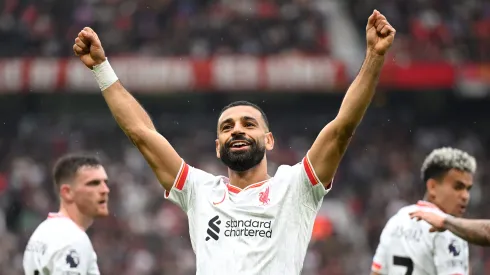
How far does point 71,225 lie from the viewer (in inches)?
302

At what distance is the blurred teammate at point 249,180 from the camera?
5.79 metres

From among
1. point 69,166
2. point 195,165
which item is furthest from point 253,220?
point 195,165

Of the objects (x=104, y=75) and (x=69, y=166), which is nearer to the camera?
(x=104, y=75)

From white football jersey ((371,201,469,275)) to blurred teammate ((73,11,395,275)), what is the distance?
1.81m

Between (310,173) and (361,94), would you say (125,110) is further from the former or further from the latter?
(361,94)

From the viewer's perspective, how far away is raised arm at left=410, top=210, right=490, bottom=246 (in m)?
6.51

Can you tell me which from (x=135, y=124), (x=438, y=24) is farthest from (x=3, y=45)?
(x=135, y=124)

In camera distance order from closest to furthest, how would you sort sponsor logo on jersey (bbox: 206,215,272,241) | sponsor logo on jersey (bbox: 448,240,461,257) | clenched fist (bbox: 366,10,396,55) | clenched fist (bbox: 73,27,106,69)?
clenched fist (bbox: 366,10,396,55), sponsor logo on jersey (bbox: 206,215,272,241), clenched fist (bbox: 73,27,106,69), sponsor logo on jersey (bbox: 448,240,461,257)

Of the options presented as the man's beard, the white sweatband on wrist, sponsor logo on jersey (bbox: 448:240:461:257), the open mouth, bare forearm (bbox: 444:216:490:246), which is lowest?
sponsor logo on jersey (bbox: 448:240:461:257)

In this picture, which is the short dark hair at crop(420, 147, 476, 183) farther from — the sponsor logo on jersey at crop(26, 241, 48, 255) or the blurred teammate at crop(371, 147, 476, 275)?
the sponsor logo on jersey at crop(26, 241, 48, 255)

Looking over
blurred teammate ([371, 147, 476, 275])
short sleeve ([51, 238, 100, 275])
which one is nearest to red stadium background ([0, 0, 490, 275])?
blurred teammate ([371, 147, 476, 275])

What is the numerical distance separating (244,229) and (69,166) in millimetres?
2696

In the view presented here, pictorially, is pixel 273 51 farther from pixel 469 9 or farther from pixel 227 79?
pixel 469 9

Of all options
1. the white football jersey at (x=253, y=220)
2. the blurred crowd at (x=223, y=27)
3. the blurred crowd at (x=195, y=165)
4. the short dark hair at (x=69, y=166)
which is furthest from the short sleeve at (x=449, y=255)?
the blurred crowd at (x=223, y=27)
